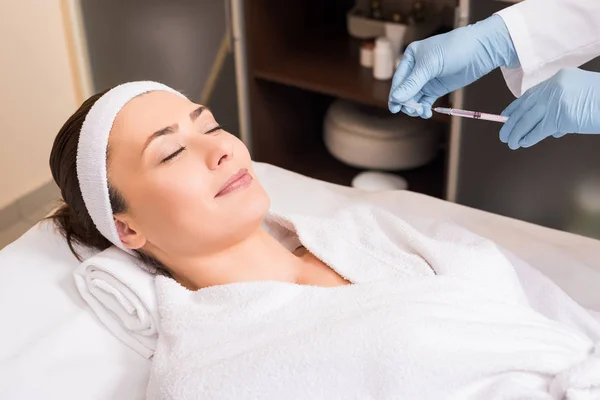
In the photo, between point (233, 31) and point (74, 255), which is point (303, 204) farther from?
point (233, 31)

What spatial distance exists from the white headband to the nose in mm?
186

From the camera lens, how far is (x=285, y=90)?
2434mm

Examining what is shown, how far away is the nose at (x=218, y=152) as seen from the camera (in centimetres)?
126

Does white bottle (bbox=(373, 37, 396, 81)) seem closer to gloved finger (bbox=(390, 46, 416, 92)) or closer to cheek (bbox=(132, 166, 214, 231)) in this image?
gloved finger (bbox=(390, 46, 416, 92))

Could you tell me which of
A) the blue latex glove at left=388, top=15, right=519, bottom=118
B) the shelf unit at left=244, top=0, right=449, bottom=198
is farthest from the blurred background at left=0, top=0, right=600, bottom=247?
the blue latex glove at left=388, top=15, right=519, bottom=118

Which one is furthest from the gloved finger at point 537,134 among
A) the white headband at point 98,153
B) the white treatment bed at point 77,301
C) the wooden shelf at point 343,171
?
the wooden shelf at point 343,171

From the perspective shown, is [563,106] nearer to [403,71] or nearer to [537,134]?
[537,134]

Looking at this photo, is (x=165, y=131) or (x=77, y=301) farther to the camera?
(x=77, y=301)

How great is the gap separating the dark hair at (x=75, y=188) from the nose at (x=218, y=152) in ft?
0.61

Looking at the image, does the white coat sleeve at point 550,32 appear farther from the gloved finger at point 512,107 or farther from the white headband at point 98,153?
the white headband at point 98,153

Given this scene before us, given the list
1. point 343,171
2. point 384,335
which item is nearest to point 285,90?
point 343,171

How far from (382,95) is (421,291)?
938mm

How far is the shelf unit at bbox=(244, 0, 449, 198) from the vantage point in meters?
2.18

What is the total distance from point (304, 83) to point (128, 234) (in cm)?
98
